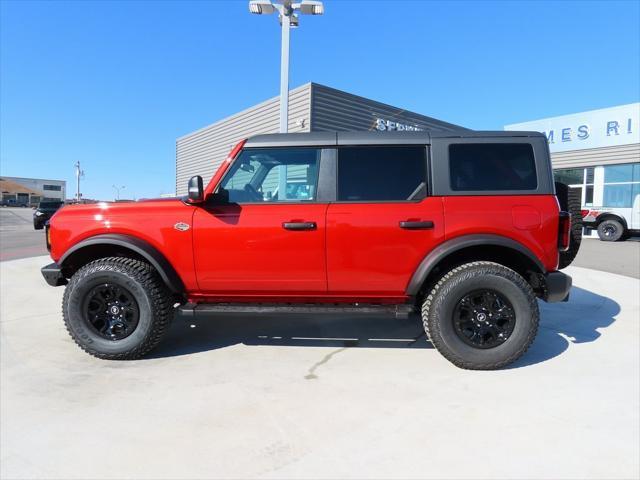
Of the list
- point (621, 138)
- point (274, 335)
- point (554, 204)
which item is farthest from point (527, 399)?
point (621, 138)

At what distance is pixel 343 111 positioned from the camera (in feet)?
46.6

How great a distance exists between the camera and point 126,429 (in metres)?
2.21

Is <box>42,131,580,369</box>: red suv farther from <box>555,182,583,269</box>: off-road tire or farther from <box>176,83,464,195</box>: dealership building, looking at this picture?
<box>176,83,464,195</box>: dealership building

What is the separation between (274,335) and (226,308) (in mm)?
815

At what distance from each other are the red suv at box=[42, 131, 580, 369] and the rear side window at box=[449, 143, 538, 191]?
0.01 m

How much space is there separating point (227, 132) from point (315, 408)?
18.1 meters

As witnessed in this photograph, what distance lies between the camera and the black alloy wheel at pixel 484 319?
9.95ft

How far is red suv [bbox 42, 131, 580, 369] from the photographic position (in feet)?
9.88

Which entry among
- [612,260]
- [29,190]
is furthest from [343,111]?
[29,190]

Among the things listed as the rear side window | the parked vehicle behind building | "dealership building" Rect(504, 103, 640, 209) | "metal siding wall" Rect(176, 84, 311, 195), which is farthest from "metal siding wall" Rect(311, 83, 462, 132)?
the rear side window

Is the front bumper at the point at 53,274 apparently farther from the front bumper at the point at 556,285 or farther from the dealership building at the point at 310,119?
the dealership building at the point at 310,119

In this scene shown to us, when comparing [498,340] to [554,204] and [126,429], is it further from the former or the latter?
[126,429]

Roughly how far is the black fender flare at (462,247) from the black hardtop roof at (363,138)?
88 centimetres

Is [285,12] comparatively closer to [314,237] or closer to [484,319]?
[314,237]
